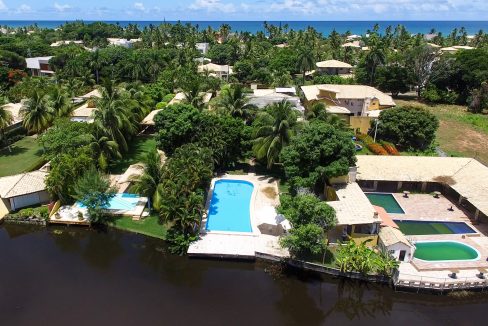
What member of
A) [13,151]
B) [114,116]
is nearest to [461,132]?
[114,116]

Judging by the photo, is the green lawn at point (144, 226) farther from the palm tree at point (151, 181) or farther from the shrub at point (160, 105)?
the shrub at point (160, 105)

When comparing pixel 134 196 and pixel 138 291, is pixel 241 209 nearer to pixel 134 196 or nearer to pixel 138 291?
pixel 134 196

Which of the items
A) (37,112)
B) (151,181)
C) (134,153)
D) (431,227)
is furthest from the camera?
(134,153)

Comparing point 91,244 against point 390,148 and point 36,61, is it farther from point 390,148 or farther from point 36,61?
point 36,61

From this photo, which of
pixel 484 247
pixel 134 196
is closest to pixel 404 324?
pixel 484 247

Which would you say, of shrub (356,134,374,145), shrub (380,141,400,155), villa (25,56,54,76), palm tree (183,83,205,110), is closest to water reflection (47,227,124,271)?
palm tree (183,83,205,110)

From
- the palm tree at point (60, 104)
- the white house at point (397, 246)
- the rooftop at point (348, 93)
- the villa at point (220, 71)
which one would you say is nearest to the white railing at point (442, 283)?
the white house at point (397, 246)
